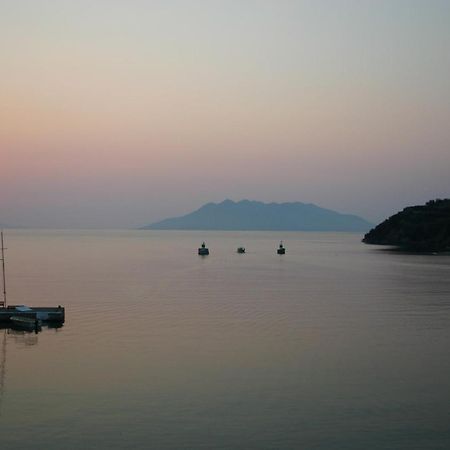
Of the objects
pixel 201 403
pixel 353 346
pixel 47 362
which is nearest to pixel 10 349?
pixel 47 362

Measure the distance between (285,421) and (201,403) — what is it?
4.11 meters

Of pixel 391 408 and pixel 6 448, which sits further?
pixel 391 408

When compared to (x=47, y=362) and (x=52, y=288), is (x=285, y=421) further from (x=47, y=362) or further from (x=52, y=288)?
(x=52, y=288)

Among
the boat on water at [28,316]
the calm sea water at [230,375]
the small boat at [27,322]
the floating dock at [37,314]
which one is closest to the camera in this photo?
the calm sea water at [230,375]

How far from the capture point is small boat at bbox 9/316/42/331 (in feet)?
157

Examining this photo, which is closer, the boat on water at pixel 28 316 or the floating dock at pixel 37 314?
the boat on water at pixel 28 316

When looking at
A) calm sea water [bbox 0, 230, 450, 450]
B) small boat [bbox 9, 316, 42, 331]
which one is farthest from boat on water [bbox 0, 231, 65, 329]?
calm sea water [bbox 0, 230, 450, 450]

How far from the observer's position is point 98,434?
23.5 m

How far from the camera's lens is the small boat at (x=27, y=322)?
48.0 m

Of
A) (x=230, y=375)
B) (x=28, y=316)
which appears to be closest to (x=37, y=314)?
(x=28, y=316)

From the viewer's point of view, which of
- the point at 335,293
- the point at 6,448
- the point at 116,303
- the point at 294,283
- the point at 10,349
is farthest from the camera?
the point at 294,283

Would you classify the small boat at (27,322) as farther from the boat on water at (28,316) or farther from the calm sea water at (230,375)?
the calm sea water at (230,375)

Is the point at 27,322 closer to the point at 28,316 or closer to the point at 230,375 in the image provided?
the point at 28,316

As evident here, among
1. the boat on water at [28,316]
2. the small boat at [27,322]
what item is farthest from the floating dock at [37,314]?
the small boat at [27,322]
